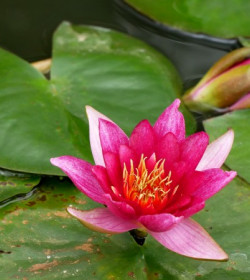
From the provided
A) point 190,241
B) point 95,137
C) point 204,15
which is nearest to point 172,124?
point 95,137

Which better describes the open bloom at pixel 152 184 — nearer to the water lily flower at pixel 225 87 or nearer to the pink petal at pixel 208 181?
the pink petal at pixel 208 181

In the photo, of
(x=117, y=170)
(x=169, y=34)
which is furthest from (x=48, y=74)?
(x=117, y=170)

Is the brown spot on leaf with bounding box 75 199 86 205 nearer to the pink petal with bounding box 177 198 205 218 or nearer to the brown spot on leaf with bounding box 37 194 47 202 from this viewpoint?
the brown spot on leaf with bounding box 37 194 47 202

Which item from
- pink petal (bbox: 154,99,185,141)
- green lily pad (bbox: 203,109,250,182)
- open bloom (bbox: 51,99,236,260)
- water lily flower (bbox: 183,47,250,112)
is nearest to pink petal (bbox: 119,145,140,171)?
open bloom (bbox: 51,99,236,260)

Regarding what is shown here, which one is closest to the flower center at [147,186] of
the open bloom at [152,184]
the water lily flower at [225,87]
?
the open bloom at [152,184]

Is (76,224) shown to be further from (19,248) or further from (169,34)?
(169,34)

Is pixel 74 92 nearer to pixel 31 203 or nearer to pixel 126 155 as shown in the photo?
pixel 31 203
